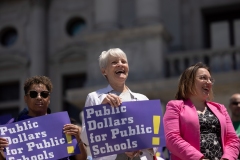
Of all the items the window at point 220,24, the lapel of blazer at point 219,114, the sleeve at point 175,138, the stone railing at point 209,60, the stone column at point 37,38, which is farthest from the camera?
the stone column at point 37,38

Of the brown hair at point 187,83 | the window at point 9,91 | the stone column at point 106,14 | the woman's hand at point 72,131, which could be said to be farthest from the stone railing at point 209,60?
the woman's hand at point 72,131

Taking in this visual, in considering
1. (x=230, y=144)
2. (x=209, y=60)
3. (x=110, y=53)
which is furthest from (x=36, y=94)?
(x=209, y=60)

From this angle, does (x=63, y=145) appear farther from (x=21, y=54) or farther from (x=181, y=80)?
(x=21, y=54)

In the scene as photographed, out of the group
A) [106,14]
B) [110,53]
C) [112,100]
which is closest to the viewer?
[112,100]

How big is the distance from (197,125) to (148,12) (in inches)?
369

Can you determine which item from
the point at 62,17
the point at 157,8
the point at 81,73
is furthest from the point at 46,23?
the point at 157,8

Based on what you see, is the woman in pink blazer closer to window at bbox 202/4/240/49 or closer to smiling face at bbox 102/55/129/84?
smiling face at bbox 102/55/129/84

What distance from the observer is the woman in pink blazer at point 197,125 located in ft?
15.2

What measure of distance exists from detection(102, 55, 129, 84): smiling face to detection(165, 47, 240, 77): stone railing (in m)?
8.53

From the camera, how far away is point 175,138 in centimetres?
466

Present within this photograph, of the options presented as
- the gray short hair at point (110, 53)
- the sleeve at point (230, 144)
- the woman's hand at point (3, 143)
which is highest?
the gray short hair at point (110, 53)

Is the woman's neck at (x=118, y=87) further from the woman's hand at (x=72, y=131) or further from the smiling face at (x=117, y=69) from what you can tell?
the woman's hand at (x=72, y=131)

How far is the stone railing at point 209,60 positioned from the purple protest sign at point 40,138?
8.59 metres

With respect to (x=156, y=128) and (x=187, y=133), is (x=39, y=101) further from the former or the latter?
(x=187, y=133)
